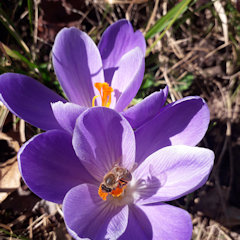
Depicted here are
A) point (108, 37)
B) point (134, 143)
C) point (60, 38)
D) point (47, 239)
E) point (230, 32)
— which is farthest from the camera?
point (230, 32)

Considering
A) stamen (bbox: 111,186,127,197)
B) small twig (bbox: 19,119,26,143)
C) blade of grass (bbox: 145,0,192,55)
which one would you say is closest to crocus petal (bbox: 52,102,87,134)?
stamen (bbox: 111,186,127,197)

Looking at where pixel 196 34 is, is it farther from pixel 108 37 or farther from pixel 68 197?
pixel 68 197

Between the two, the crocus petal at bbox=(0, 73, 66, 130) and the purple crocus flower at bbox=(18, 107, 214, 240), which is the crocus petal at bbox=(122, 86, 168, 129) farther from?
the crocus petal at bbox=(0, 73, 66, 130)

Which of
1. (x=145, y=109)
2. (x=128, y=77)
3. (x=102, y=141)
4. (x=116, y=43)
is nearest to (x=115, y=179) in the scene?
(x=102, y=141)

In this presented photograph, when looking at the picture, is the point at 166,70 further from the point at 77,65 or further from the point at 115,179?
the point at 115,179

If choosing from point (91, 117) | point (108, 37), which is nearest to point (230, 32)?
point (108, 37)

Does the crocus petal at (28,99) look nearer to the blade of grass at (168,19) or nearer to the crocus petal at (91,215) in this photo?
the crocus petal at (91,215)

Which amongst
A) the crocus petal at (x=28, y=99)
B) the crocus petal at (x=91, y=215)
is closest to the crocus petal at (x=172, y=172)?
the crocus petal at (x=91, y=215)
